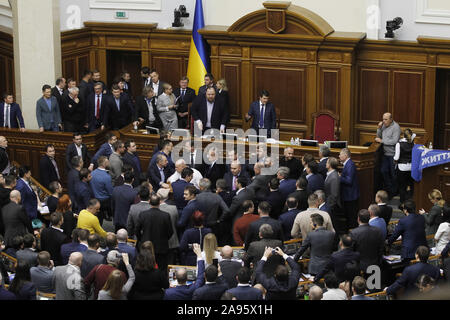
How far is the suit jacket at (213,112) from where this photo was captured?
15859 millimetres

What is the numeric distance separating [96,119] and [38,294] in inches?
257

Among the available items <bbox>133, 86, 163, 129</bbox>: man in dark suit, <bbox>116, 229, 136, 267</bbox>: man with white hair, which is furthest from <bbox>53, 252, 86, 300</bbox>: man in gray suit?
<bbox>133, 86, 163, 129</bbox>: man in dark suit

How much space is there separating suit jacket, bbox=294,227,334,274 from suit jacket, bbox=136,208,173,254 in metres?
1.71

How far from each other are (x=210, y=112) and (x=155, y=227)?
4.94m

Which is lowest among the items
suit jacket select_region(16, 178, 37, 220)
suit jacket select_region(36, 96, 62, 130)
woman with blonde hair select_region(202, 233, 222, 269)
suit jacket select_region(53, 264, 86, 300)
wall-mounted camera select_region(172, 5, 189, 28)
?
suit jacket select_region(53, 264, 86, 300)

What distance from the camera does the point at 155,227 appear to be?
1130 cm

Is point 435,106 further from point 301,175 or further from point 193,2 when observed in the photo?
point 193,2

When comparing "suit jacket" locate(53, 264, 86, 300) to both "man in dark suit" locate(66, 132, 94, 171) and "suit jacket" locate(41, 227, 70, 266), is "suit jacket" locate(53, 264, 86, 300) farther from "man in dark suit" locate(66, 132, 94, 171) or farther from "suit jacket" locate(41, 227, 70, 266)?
"man in dark suit" locate(66, 132, 94, 171)

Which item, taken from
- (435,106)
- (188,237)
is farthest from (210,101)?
(188,237)

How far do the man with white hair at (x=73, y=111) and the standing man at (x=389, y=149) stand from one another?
525 cm

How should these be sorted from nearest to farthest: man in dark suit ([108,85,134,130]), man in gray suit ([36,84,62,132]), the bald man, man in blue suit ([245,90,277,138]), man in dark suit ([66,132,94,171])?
the bald man, man in dark suit ([66,132,94,171]), man in gray suit ([36,84,62,132]), man in blue suit ([245,90,277,138]), man in dark suit ([108,85,134,130])

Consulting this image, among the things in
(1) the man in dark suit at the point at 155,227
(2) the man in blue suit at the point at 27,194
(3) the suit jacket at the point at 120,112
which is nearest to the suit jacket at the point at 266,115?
(3) the suit jacket at the point at 120,112

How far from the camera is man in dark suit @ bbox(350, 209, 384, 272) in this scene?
431 inches

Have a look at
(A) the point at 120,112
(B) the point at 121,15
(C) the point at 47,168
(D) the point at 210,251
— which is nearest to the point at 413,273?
(D) the point at 210,251
